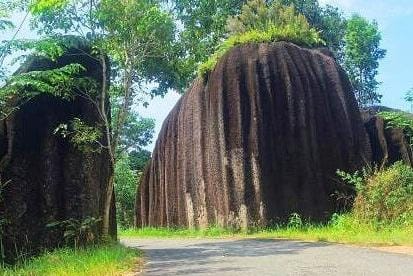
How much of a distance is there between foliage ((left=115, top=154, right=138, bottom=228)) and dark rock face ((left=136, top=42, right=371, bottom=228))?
719 inches

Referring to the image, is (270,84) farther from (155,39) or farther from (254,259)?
(254,259)

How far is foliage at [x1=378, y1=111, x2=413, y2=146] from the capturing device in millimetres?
20688

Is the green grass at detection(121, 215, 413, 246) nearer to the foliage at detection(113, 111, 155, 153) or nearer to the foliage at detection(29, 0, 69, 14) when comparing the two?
the foliage at detection(29, 0, 69, 14)

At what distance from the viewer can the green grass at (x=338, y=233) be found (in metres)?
11.7

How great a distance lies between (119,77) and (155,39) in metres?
2.14

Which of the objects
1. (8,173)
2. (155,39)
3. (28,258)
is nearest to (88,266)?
(28,258)

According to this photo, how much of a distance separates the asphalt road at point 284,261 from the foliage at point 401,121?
10715 millimetres

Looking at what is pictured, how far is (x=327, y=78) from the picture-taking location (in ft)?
64.0

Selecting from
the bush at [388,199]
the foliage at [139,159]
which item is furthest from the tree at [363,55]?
the bush at [388,199]

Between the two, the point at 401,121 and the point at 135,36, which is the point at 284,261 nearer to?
the point at 135,36

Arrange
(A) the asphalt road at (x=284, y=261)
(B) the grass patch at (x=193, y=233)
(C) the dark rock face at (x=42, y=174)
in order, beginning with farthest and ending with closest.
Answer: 1. (B) the grass patch at (x=193, y=233)
2. (C) the dark rock face at (x=42, y=174)
3. (A) the asphalt road at (x=284, y=261)

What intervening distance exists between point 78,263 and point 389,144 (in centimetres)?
1496

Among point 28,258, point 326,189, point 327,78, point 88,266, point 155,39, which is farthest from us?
point 327,78

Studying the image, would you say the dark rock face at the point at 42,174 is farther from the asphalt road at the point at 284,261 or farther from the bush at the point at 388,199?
the bush at the point at 388,199
